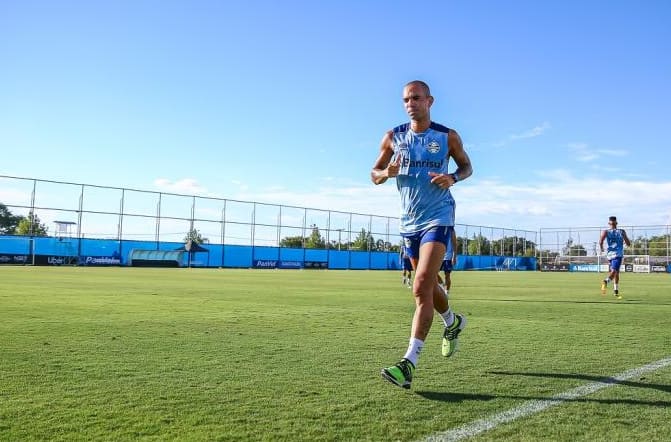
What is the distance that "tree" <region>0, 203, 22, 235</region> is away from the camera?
4491 cm

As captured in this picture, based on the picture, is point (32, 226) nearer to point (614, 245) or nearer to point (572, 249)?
point (614, 245)

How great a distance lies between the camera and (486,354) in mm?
5742

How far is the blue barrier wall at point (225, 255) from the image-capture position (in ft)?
141

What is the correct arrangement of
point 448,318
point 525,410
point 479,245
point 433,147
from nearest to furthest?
point 525,410
point 433,147
point 448,318
point 479,245

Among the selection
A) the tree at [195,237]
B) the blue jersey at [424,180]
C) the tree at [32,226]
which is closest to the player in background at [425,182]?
the blue jersey at [424,180]

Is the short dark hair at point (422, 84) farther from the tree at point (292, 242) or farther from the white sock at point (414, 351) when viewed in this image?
the tree at point (292, 242)

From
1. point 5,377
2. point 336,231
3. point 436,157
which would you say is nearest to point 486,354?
point 436,157

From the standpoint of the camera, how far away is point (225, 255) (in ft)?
174

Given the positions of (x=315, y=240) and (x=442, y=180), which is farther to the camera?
(x=315, y=240)

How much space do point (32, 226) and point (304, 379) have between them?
47359 mm

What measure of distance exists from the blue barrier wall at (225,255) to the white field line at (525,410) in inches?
1715

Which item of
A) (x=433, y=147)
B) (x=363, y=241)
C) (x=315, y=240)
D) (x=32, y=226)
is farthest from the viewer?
(x=363, y=241)

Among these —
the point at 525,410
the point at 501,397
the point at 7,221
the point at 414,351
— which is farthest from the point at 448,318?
the point at 7,221

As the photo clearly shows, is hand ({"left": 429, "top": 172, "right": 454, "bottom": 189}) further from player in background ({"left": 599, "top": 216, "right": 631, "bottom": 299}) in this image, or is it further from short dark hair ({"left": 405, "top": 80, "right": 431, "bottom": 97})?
player in background ({"left": 599, "top": 216, "right": 631, "bottom": 299})
